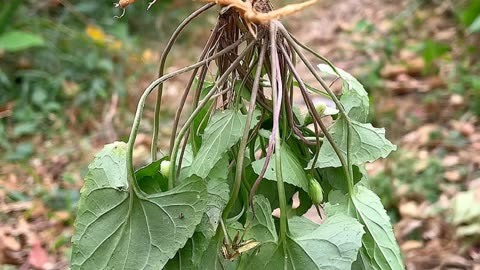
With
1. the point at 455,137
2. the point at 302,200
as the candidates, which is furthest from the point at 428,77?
the point at 302,200

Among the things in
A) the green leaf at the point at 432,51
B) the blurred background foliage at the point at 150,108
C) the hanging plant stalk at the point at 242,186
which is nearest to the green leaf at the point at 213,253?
the hanging plant stalk at the point at 242,186

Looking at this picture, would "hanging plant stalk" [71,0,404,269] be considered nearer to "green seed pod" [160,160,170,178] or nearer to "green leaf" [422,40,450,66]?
"green seed pod" [160,160,170,178]

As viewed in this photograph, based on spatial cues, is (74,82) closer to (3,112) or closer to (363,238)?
(3,112)

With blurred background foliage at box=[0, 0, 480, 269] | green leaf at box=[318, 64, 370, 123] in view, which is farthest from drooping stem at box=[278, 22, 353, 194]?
blurred background foliage at box=[0, 0, 480, 269]

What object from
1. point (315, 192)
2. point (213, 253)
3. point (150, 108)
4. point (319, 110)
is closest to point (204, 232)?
point (213, 253)

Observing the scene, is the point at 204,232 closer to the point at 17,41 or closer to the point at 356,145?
the point at 356,145

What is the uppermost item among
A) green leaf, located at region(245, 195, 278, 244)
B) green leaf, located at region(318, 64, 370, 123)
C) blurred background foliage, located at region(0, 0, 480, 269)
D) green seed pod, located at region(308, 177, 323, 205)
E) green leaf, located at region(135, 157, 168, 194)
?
blurred background foliage, located at region(0, 0, 480, 269)
